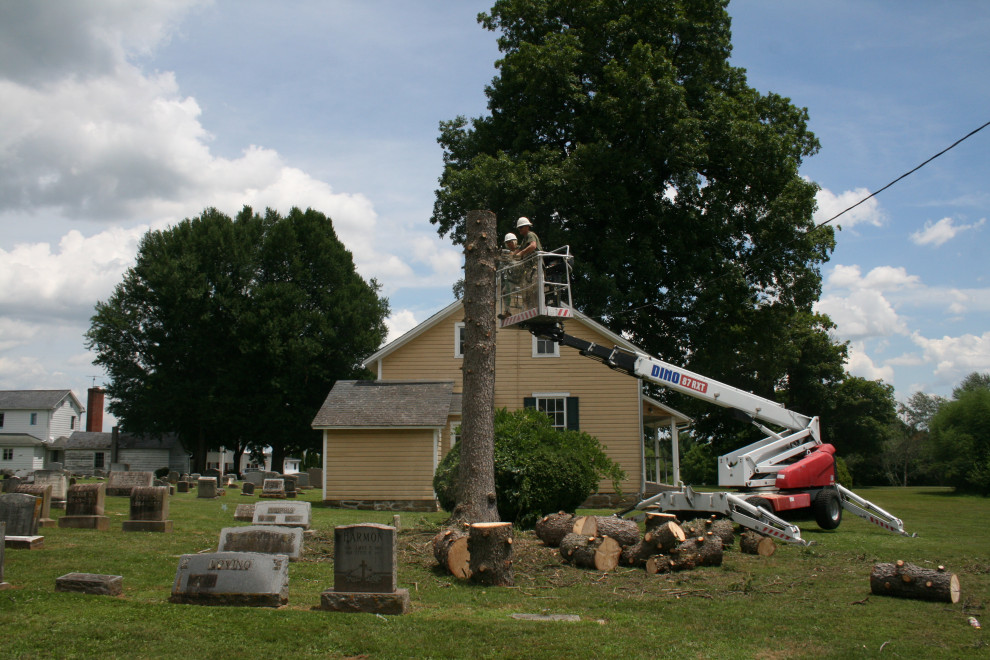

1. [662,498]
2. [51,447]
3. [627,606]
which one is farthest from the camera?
[51,447]

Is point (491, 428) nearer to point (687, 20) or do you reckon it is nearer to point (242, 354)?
point (687, 20)

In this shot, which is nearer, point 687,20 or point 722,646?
point 722,646

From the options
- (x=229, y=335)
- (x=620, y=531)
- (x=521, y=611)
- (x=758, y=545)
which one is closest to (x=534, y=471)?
(x=620, y=531)

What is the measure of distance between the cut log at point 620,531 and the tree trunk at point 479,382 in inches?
67.5

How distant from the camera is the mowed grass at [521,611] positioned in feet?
21.2

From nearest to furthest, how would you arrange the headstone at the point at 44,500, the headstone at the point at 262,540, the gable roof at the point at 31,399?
1. the headstone at the point at 262,540
2. the headstone at the point at 44,500
3. the gable roof at the point at 31,399

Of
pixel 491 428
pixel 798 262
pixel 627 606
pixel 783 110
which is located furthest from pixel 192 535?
pixel 783 110

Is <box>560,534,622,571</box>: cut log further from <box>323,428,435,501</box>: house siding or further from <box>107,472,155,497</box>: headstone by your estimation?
<box>107,472,155,497</box>: headstone

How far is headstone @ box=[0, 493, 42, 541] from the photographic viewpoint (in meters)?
11.3

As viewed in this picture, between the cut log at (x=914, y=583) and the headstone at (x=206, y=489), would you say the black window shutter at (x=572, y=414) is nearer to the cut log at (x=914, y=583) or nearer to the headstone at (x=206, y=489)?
the headstone at (x=206, y=489)

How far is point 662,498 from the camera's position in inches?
587

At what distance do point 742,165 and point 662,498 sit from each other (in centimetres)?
1558

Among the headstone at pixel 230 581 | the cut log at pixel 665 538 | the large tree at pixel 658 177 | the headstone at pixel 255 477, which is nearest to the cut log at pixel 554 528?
the cut log at pixel 665 538

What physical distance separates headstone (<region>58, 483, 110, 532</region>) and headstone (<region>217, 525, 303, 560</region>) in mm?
5165
